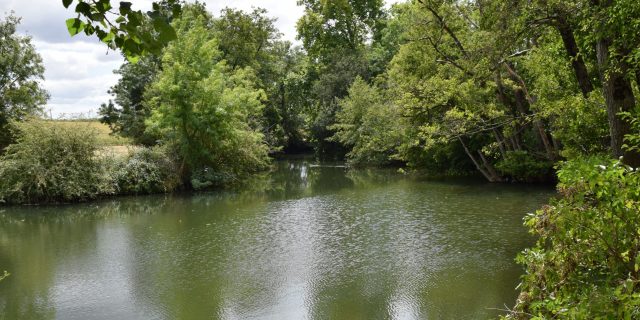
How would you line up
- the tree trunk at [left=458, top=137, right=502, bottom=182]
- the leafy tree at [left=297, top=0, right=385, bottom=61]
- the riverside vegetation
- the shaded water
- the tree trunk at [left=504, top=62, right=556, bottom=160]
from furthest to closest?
1. the leafy tree at [left=297, top=0, right=385, bottom=61]
2. the tree trunk at [left=458, top=137, right=502, bottom=182]
3. the tree trunk at [left=504, top=62, right=556, bottom=160]
4. the shaded water
5. the riverside vegetation

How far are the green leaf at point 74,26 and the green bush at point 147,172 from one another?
19224mm

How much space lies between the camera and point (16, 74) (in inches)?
995

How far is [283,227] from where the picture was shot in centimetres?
1402

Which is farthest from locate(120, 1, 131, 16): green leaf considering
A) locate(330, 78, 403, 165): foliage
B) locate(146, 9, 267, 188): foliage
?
locate(330, 78, 403, 165): foliage

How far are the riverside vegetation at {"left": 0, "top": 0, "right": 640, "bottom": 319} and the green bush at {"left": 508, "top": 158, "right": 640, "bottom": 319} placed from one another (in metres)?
0.01

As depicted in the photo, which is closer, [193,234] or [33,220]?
[193,234]

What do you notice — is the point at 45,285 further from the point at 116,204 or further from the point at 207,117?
the point at 207,117

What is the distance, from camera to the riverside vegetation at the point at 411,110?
11.9 ft

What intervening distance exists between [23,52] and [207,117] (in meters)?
11.0

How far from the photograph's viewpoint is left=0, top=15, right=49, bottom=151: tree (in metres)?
24.3

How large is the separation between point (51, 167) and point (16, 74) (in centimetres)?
933

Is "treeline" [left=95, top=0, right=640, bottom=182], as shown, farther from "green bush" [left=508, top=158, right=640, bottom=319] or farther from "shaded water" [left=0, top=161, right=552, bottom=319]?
"shaded water" [left=0, top=161, right=552, bottom=319]

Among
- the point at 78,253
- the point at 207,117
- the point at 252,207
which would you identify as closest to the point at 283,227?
the point at 252,207

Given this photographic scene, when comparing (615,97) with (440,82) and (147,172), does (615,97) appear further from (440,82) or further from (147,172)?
(147,172)
